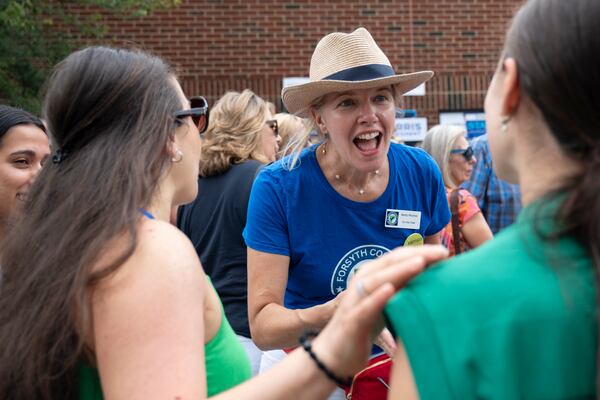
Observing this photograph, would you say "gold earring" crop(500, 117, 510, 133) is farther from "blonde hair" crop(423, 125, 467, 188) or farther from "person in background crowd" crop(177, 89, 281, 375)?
"blonde hair" crop(423, 125, 467, 188)

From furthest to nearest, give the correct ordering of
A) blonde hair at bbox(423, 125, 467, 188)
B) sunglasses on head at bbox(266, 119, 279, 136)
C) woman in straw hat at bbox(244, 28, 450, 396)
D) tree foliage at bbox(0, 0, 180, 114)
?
tree foliage at bbox(0, 0, 180, 114), blonde hair at bbox(423, 125, 467, 188), sunglasses on head at bbox(266, 119, 279, 136), woman in straw hat at bbox(244, 28, 450, 396)

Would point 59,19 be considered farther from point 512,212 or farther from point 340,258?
point 340,258

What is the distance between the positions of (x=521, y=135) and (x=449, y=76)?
11.6m

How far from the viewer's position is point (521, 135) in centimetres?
151

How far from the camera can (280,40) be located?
12578 mm

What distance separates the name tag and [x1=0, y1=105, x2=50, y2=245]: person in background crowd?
5.24ft

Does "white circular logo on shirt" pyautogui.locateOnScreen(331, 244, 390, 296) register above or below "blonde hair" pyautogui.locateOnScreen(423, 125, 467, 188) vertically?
above

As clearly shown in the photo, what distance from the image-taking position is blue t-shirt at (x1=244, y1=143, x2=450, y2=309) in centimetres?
323

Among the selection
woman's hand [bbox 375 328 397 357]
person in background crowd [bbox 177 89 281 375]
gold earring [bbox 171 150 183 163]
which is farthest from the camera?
person in background crowd [bbox 177 89 281 375]

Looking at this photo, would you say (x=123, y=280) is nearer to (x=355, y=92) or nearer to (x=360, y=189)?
(x=360, y=189)

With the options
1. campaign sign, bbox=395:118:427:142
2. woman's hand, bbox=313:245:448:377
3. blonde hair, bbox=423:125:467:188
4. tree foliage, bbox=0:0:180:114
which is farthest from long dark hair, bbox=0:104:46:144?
campaign sign, bbox=395:118:427:142

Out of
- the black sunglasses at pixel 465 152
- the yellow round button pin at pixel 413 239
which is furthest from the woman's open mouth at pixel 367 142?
the black sunglasses at pixel 465 152

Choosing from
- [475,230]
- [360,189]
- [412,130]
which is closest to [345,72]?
[360,189]

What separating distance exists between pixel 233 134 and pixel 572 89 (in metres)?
3.89
